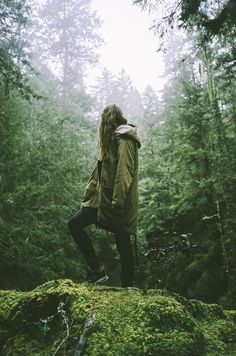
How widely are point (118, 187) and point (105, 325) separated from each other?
68.2 inches

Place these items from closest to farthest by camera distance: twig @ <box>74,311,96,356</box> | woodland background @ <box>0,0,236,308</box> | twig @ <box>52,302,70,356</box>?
twig @ <box>74,311,96,356</box> → twig @ <box>52,302,70,356</box> → woodland background @ <box>0,0,236,308</box>

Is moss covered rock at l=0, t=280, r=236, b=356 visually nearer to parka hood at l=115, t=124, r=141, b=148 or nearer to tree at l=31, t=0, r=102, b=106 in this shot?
parka hood at l=115, t=124, r=141, b=148

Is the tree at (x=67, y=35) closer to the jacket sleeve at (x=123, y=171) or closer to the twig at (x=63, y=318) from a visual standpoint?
the jacket sleeve at (x=123, y=171)

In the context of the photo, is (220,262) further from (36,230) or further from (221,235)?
(36,230)

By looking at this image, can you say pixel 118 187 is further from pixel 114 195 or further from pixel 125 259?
pixel 125 259

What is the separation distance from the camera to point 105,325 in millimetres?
2764

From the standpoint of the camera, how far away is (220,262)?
8273 mm

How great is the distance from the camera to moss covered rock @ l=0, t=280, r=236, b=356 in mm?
2639

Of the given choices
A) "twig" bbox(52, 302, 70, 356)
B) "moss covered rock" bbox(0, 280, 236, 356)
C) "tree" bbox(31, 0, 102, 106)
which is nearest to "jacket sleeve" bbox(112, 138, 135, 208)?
"moss covered rock" bbox(0, 280, 236, 356)

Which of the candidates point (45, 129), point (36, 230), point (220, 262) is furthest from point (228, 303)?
point (45, 129)

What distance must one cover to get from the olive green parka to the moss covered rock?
955mm

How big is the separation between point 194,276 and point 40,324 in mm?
6218

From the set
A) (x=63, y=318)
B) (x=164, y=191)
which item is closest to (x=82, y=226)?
(x=63, y=318)

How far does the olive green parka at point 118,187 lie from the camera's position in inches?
165
